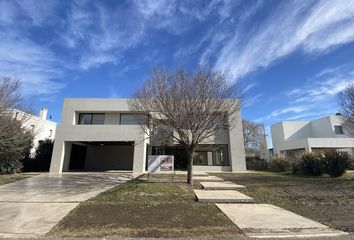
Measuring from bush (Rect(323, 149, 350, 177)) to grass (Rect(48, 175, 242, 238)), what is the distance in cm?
1339

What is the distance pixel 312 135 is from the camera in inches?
1559

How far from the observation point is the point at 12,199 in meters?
9.20

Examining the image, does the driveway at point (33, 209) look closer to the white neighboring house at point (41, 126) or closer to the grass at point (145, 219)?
the grass at point (145, 219)

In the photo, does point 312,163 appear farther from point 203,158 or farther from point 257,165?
point 257,165

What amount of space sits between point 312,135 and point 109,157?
32858mm

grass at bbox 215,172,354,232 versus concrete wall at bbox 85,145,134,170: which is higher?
concrete wall at bbox 85,145,134,170

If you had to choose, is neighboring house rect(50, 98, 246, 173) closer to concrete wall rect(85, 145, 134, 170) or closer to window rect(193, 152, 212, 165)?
window rect(193, 152, 212, 165)

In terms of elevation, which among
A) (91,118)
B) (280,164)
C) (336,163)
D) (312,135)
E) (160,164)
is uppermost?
(312,135)

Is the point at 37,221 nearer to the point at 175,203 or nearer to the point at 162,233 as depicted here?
the point at 162,233

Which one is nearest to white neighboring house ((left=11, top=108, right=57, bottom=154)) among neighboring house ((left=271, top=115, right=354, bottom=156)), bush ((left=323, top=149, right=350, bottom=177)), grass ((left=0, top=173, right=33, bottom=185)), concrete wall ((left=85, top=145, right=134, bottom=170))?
concrete wall ((left=85, top=145, right=134, bottom=170))

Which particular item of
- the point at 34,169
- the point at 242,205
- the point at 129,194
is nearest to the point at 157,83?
the point at 129,194

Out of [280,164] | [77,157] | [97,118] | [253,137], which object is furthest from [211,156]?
[253,137]

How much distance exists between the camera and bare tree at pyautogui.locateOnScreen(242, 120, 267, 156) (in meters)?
44.8

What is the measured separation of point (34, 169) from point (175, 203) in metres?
20.1
